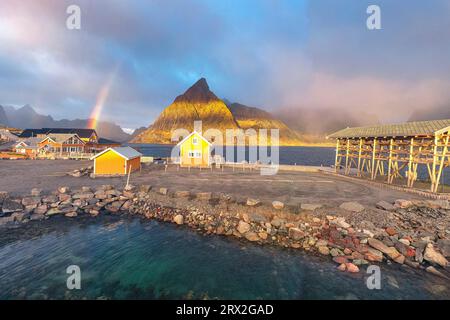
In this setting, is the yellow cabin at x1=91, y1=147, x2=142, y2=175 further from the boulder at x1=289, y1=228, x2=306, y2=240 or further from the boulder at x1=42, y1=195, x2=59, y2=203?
the boulder at x1=289, y1=228, x2=306, y2=240

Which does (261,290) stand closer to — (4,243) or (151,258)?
(151,258)

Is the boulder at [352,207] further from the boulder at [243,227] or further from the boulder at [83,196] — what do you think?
the boulder at [83,196]

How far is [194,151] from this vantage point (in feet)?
129

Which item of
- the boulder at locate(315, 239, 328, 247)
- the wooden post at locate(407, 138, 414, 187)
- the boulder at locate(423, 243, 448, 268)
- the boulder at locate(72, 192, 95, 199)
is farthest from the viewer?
the wooden post at locate(407, 138, 414, 187)

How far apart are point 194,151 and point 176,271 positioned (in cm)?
2958

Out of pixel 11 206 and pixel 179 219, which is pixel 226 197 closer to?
pixel 179 219

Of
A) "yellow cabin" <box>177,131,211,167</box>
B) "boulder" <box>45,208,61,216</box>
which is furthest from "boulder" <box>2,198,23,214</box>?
"yellow cabin" <box>177,131,211,167</box>

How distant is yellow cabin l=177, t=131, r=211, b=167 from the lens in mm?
39062

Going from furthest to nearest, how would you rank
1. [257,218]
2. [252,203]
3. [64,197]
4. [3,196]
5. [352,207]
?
[64,197]
[3,196]
[252,203]
[352,207]
[257,218]

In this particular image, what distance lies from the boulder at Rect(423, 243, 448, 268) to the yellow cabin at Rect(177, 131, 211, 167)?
3155cm

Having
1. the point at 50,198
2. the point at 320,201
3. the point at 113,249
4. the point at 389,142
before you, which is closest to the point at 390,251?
the point at 320,201

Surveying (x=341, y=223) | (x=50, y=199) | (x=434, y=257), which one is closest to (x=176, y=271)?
(x=341, y=223)

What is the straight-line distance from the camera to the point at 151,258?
1203cm

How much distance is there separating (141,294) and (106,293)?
1524 millimetres
